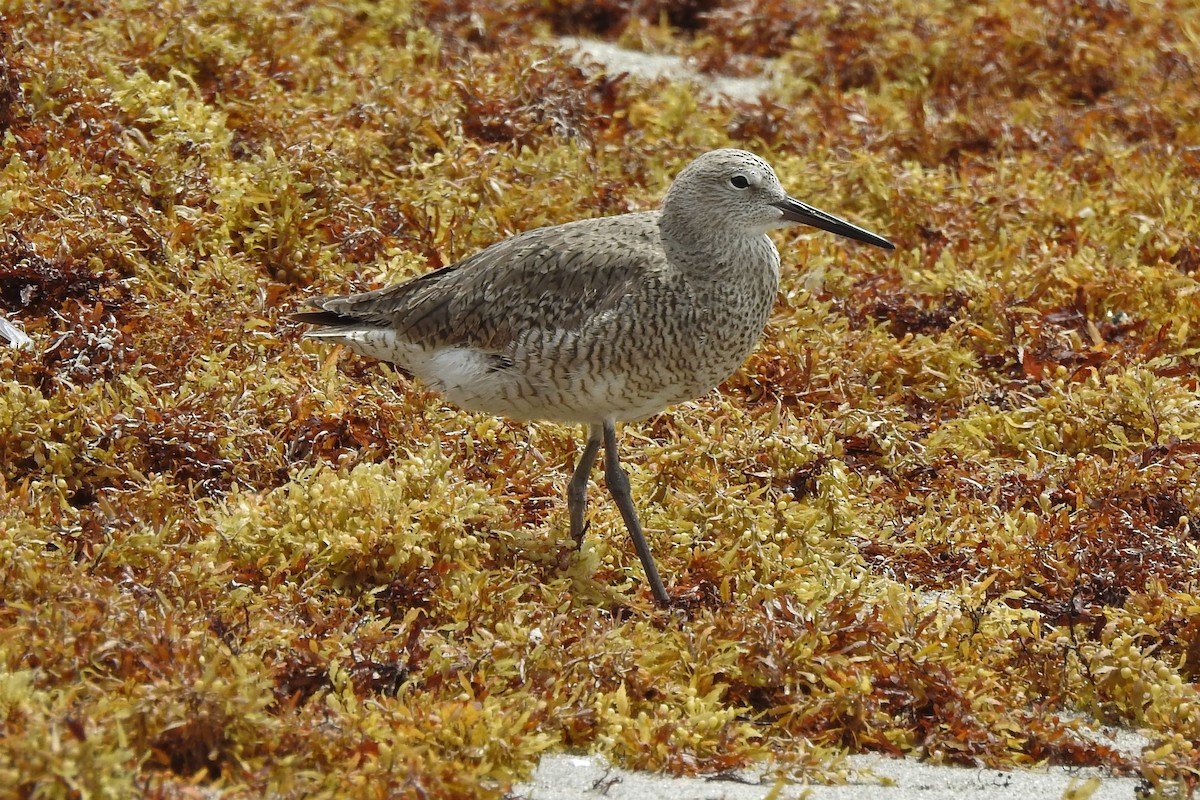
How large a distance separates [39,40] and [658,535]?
4.97 m

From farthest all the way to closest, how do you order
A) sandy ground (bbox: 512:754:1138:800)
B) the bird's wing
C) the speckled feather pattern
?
the bird's wing < the speckled feather pattern < sandy ground (bbox: 512:754:1138:800)

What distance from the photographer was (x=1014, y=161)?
9.45 m

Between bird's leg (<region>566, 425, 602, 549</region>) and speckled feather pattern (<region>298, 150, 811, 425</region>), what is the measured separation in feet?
0.69

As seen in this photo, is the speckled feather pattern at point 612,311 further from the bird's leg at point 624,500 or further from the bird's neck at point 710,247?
the bird's leg at point 624,500

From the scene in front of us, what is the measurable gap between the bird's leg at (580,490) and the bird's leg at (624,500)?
14cm

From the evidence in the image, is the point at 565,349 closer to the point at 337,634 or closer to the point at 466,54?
the point at 337,634

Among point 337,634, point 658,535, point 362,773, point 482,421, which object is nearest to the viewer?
point 362,773

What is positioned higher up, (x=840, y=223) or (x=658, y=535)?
(x=840, y=223)

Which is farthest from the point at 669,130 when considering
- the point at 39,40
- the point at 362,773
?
the point at 362,773

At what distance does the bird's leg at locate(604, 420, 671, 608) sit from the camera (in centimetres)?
588

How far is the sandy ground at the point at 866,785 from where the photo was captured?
4664 mm

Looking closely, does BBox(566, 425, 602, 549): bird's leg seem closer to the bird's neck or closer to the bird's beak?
the bird's neck

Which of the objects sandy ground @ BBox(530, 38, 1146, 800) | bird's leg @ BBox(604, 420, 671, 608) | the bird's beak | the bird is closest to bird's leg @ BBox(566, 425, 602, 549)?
the bird

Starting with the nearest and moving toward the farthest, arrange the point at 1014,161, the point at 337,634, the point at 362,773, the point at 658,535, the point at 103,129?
the point at 362,773, the point at 337,634, the point at 658,535, the point at 103,129, the point at 1014,161
